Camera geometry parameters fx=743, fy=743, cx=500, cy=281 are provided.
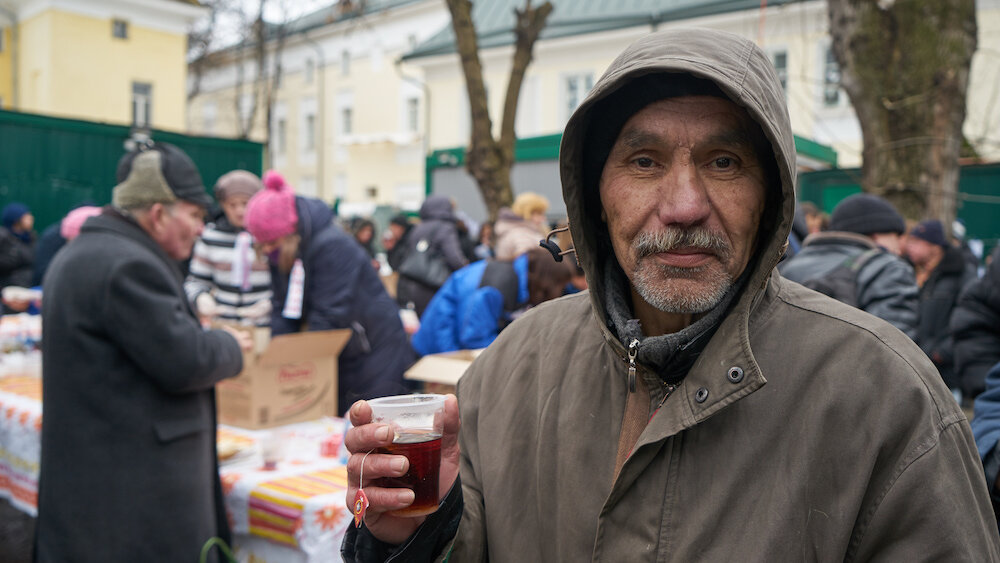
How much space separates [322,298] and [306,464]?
136 cm

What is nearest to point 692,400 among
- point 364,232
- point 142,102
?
point 364,232

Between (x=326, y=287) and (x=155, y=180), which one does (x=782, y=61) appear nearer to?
(x=326, y=287)

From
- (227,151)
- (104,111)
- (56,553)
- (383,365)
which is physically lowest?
(56,553)

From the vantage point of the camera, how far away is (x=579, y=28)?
21.3 meters

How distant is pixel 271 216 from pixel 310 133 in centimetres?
3402

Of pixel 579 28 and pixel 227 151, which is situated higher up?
pixel 579 28

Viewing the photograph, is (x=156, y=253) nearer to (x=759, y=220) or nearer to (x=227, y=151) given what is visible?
(x=759, y=220)

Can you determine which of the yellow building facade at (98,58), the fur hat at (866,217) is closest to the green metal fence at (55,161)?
the fur hat at (866,217)

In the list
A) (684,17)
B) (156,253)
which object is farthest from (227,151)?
(684,17)

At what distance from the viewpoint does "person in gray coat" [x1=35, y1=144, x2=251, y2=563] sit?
9.01 feet

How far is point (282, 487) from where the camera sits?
302 centimetres

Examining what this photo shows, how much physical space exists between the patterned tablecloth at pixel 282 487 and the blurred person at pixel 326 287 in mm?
577

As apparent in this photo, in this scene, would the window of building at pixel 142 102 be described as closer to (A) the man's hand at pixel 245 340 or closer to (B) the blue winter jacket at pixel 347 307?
(B) the blue winter jacket at pixel 347 307

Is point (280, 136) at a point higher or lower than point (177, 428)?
higher
